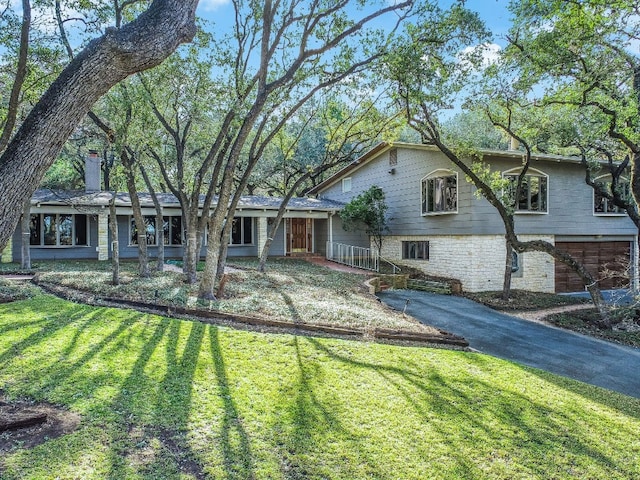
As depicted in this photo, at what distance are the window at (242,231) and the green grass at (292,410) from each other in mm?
13514

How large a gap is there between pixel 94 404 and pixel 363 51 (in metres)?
9.07

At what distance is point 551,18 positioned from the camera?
28.7 feet

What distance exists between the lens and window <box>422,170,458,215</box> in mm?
15266

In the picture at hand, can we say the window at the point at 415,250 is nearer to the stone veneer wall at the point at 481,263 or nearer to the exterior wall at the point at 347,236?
the stone veneer wall at the point at 481,263

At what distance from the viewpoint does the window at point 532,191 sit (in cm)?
1505

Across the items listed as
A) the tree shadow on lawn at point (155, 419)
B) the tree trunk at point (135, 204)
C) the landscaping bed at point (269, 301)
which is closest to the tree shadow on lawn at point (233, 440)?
the tree shadow on lawn at point (155, 419)

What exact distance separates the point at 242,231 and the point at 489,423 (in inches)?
666

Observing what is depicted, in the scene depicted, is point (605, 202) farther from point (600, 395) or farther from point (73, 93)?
point (73, 93)

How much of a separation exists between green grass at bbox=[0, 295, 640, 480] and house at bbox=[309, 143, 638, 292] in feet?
29.7

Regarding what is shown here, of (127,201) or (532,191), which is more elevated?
(532,191)

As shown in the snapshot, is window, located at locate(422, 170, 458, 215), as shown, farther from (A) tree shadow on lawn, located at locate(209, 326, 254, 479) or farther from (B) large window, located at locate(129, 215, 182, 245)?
(A) tree shadow on lawn, located at locate(209, 326, 254, 479)

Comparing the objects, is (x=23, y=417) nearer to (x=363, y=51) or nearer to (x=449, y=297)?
(x=363, y=51)

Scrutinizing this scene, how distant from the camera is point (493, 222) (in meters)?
14.6

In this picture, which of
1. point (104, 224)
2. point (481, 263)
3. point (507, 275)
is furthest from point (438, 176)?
point (104, 224)
